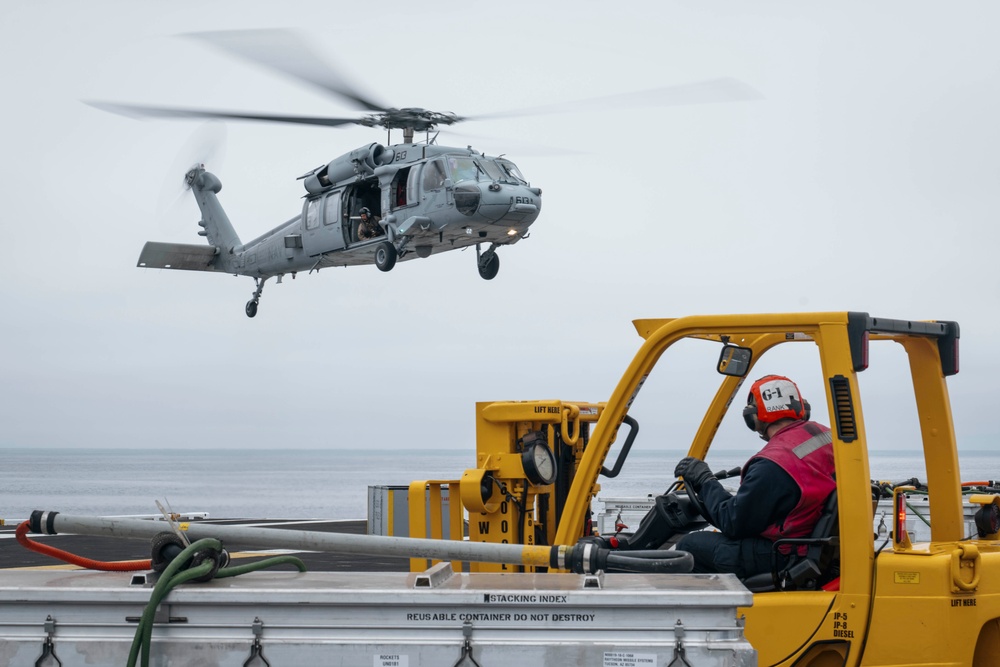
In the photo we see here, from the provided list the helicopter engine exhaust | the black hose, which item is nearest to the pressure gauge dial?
the black hose

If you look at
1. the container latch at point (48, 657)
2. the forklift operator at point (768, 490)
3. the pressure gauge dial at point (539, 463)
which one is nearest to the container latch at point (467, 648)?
the container latch at point (48, 657)

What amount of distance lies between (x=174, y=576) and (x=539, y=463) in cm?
345

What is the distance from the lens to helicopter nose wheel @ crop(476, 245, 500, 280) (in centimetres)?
2395

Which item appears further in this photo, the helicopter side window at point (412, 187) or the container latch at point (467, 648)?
the helicopter side window at point (412, 187)

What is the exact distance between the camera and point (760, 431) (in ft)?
18.1

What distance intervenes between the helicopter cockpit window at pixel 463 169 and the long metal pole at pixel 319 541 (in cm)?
1742

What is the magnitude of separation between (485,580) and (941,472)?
2510 millimetres

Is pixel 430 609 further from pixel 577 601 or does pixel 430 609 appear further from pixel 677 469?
pixel 677 469

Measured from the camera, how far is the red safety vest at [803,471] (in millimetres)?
5180

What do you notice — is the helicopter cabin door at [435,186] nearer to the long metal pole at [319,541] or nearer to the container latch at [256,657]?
the long metal pole at [319,541]

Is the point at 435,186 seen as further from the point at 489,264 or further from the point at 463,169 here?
the point at 489,264

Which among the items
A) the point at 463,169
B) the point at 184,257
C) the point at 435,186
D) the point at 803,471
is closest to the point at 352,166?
the point at 435,186

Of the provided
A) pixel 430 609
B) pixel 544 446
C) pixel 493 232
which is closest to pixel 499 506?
pixel 544 446

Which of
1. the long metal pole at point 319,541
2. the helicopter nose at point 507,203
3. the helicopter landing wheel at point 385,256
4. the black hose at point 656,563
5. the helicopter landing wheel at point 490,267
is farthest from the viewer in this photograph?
the helicopter landing wheel at point 490,267
